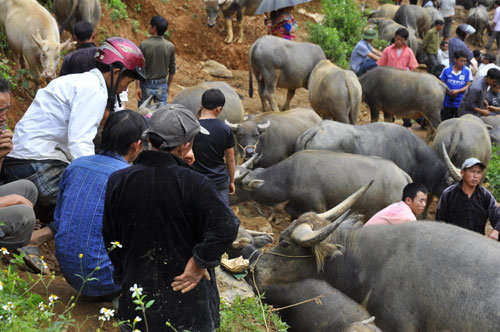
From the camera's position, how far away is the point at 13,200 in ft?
13.3

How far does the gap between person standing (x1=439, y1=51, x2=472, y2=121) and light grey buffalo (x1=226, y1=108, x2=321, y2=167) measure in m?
3.39

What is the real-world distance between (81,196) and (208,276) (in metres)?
1.23

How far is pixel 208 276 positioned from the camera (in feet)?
10.9

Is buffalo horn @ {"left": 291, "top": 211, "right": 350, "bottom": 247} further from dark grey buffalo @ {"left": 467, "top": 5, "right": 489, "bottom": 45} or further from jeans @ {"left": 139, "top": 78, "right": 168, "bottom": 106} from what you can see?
dark grey buffalo @ {"left": 467, "top": 5, "right": 489, "bottom": 45}

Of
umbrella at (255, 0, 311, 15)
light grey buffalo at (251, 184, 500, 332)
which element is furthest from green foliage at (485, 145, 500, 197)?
light grey buffalo at (251, 184, 500, 332)

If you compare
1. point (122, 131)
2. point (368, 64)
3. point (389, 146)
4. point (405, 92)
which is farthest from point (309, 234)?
point (368, 64)

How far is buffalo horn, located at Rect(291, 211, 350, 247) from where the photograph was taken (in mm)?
4887

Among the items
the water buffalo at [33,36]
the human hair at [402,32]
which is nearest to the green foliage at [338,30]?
the human hair at [402,32]

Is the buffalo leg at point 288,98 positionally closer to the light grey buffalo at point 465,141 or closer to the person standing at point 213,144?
the light grey buffalo at point 465,141

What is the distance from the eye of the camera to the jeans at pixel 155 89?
889 cm

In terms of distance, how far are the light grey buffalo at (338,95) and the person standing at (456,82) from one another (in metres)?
2.00

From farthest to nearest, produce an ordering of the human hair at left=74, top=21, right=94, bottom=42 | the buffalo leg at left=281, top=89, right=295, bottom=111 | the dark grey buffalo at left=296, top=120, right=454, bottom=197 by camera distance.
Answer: the buffalo leg at left=281, top=89, right=295, bottom=111, the dark grey buffalo at left=296, top=120, right=454, bottom=197, the human hair at left=74, top=21, right=94, bottom=42

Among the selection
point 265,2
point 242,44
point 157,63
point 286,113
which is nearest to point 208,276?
point 157,63

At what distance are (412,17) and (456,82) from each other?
825cm
